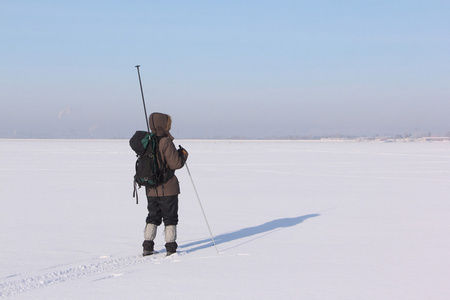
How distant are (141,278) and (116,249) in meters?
1.47

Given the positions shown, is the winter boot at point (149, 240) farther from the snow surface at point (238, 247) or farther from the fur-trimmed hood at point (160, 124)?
the fur-trimmed hood at point (160, 124)

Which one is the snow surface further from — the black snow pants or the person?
the black snow pants

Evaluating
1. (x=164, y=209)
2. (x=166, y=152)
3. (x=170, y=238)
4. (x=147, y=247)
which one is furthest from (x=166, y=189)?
(x=147, y=247)

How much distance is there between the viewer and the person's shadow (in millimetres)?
6174

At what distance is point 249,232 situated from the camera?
7035mm

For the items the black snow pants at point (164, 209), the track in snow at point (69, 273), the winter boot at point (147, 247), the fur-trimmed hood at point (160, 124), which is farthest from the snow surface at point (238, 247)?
the fur-trimmed hood at point (160, 124)

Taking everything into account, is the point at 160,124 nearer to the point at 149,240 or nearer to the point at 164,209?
the point at 164,209

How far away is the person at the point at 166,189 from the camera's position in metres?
5.24

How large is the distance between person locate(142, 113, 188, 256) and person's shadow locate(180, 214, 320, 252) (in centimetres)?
61

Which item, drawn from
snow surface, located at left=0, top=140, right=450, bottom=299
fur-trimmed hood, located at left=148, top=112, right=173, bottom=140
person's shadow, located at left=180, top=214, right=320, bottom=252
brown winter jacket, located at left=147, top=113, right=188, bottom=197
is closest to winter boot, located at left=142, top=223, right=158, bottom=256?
snow surface, located at left=0, top=140, right=450, bottom=299

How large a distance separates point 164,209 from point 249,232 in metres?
1.99

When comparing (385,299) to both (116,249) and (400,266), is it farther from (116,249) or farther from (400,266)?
(116,249)

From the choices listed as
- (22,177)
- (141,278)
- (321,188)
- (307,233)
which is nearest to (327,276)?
(141,278)

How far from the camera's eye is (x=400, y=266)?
495 cm
